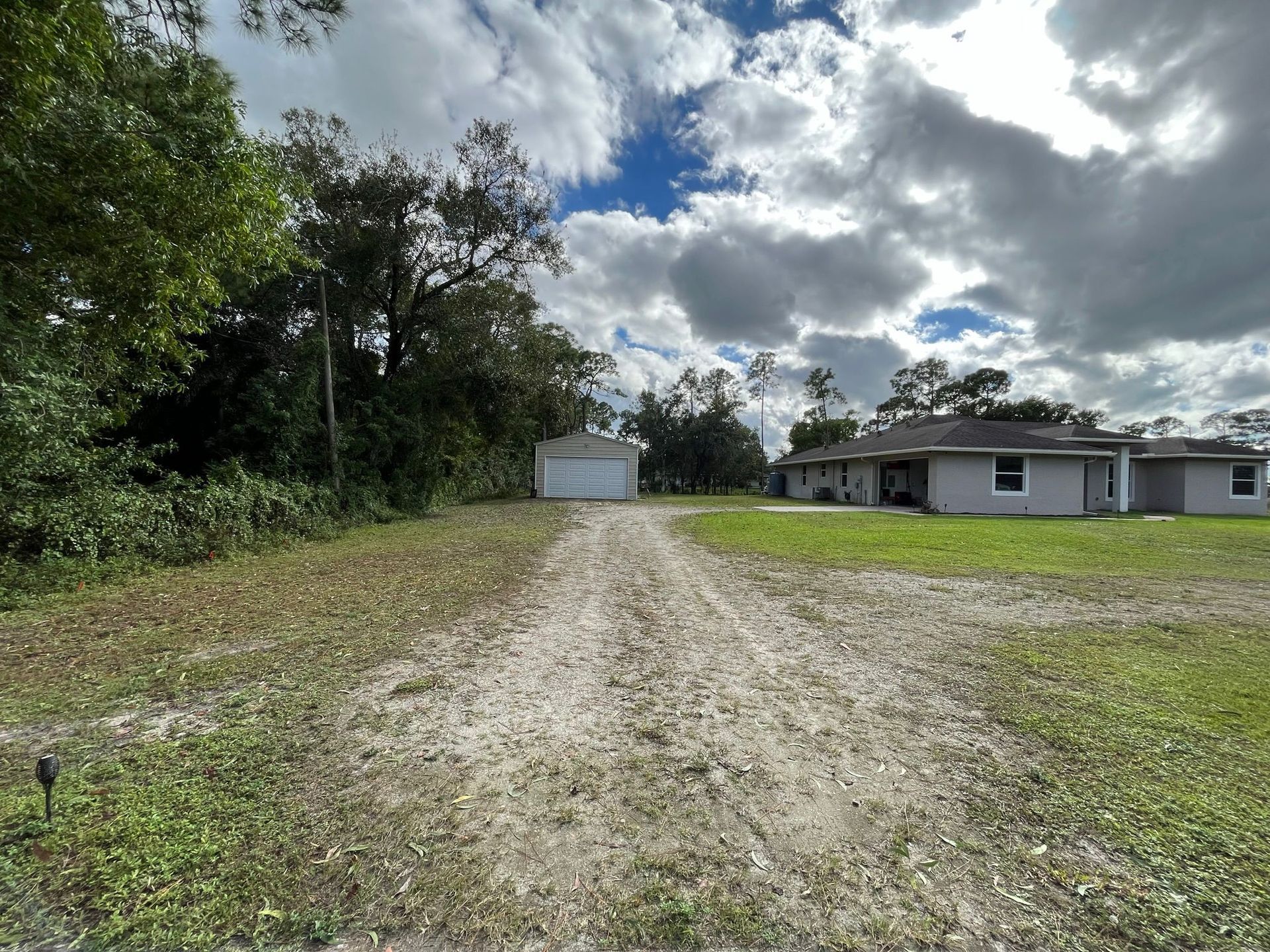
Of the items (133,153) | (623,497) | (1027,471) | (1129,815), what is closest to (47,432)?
(133,153)

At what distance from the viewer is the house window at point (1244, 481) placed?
19.4 m

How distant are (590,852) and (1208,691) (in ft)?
14.0

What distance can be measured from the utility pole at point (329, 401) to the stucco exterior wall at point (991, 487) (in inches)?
733

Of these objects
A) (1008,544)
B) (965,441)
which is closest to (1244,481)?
(965,441)

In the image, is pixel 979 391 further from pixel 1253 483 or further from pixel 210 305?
pixel 210 305

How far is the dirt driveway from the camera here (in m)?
1.65

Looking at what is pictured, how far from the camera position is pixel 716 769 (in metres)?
2.45

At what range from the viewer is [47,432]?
5.30m

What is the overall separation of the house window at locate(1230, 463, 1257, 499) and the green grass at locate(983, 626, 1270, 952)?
24.5 metres

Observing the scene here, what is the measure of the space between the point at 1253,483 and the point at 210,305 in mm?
34709

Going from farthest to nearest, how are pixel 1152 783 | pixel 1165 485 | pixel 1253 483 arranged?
pixel 1165 485
pixel 1253 483
pixel 1152 783

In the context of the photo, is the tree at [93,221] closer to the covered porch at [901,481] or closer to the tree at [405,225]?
the tree at [405,225]

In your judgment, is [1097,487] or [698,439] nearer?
[1097,487]

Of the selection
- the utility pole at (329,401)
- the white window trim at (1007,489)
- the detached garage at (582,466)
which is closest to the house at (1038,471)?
the white window trim at (1007,489)
